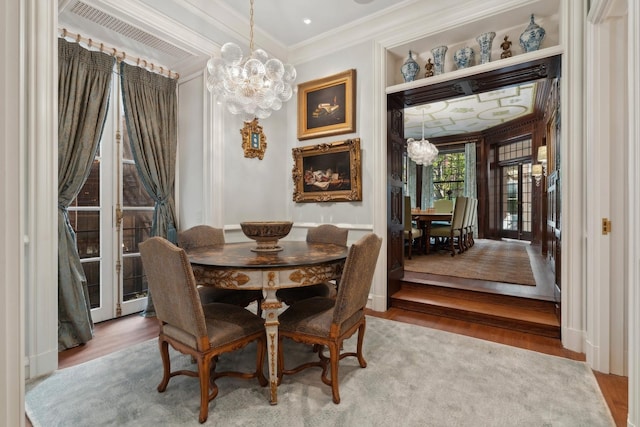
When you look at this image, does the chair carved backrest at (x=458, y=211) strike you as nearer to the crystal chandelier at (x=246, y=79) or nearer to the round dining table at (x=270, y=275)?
the crystal chandelier at (x=246, y=79)

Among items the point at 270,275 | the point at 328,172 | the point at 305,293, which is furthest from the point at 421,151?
the point at 270,275

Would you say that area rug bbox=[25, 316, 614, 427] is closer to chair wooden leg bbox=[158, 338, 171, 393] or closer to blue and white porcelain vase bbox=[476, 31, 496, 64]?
chair wooden leg bbox=[158, 338, 171, 393]

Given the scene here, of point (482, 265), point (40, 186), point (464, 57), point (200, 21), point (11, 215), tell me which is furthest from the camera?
point (482, 265)

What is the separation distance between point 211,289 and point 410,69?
2989 millimetres

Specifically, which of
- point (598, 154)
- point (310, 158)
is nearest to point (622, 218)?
point (598, 154)

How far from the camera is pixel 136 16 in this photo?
8.61ft

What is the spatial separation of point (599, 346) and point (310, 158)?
3.18 m

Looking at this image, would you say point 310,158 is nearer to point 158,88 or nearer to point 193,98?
point 193,98

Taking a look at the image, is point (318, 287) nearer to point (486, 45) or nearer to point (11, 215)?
point (11, 215)

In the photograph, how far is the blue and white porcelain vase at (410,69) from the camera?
328 cm

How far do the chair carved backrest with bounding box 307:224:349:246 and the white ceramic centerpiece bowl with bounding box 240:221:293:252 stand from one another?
0.67 metres

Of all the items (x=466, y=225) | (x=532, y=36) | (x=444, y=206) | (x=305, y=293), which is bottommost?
(x=305, y=293)

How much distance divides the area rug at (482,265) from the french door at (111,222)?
141 inches

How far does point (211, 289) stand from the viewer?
234 centimetres
